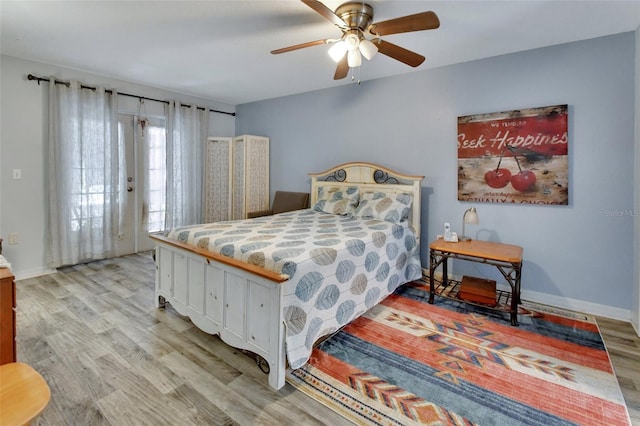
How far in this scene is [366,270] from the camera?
103 inches

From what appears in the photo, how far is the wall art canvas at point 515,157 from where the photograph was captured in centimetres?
293

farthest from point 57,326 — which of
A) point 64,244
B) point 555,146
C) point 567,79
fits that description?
point 567,79

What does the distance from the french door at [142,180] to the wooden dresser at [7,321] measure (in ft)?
10.3

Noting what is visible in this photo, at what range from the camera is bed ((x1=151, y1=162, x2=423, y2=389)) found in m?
1.88

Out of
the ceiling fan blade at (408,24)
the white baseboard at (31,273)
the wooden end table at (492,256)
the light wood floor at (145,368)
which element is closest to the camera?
the light wood floor at (145,368)

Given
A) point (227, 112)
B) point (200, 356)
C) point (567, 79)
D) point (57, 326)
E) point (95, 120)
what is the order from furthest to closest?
1. point (227, 112)
2. point (95, 120)
3. point (567, 79)
4. point (57, 326)
5. point (200, 356)

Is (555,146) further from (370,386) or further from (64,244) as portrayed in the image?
(64,244)

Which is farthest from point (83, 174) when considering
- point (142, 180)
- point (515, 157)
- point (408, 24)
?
point (515, 157)

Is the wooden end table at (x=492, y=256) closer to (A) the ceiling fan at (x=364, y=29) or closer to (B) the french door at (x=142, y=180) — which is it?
(A) the ceiling fan at (x=364, y=29)

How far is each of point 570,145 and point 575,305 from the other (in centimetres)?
149

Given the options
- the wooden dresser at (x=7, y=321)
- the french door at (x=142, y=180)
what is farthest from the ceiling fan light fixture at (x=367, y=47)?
the french door at (x=142, y=180)

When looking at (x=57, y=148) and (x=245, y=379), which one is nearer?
(x=245, y=379)

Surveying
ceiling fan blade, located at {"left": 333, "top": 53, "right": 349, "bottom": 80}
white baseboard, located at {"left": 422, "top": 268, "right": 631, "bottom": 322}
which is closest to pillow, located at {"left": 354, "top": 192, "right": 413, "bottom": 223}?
white baseboard, located at {"left": 422, "top": 268, "right": 631, "bottom": 322}

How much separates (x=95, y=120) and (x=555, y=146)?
5203 mm
